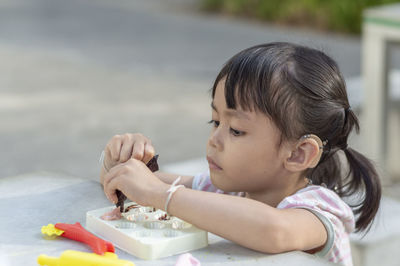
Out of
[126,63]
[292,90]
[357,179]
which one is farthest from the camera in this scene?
[126,63]

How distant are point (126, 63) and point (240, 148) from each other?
19.7 feet

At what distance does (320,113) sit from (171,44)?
6.77 metres

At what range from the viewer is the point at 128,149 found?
5.64 ft

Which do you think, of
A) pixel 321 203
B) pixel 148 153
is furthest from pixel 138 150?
pixel 321 203

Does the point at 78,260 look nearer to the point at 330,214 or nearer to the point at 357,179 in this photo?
the point at 330,214

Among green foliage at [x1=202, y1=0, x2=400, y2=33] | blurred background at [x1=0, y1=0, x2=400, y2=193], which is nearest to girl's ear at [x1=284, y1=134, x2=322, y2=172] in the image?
blurred background at [x1=0, y1=0, x2=400, y2=193]

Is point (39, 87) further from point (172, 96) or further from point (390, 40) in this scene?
point (390, 40)

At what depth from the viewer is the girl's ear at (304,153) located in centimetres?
164

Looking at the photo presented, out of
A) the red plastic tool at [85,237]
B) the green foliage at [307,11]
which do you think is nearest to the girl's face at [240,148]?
the red plastic tool at [85,237]

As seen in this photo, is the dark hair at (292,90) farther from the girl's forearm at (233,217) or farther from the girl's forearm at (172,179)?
the girl's forearm at (172,179)

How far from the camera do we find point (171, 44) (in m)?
8.33

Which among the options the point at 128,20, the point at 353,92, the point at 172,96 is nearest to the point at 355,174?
the point at 353,92

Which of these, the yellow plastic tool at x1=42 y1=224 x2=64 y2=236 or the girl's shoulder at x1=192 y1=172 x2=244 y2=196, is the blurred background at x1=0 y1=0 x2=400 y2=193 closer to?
the girl's shoulder at x1=192 y1=172 x2=244 y2=196

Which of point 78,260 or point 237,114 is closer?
point 78,260
